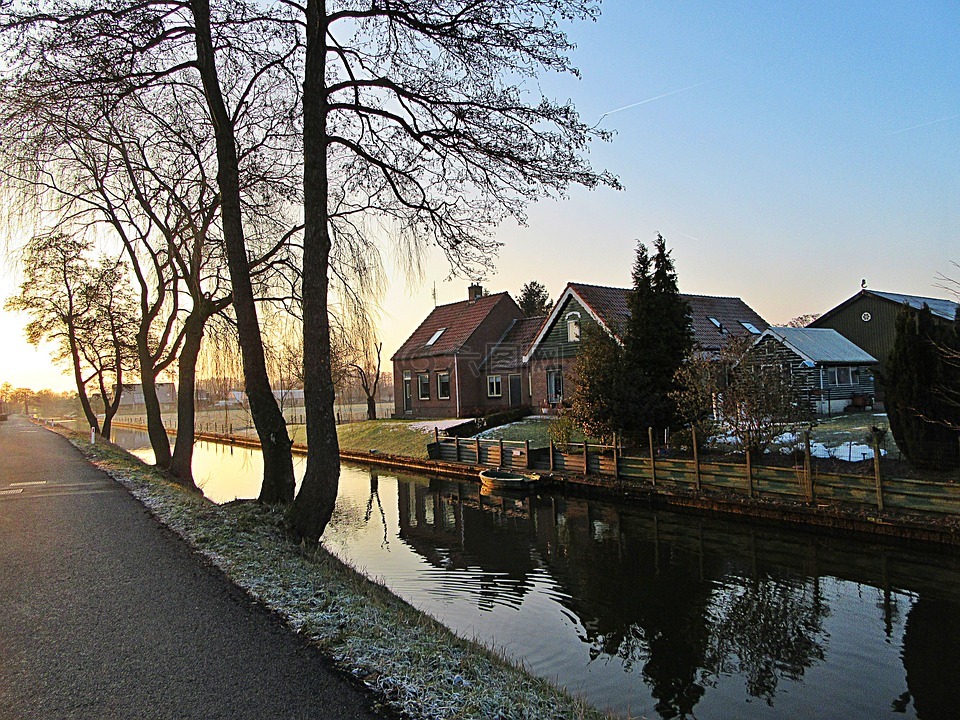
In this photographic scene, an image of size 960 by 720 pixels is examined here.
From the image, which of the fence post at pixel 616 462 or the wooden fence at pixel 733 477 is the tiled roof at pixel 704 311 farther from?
the fence post at pixel 616 462

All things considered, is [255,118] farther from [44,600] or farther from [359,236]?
[44,600]

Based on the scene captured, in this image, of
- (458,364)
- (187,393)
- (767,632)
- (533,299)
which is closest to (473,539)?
(767,632)

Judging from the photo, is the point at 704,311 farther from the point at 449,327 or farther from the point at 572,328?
the point at 449,327

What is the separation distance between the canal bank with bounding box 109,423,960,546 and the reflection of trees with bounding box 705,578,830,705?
2.43 metres

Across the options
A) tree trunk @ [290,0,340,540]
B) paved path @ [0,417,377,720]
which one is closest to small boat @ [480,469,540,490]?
tree trunk @ [290,0,340,540]

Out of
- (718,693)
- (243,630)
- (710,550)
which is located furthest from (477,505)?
(243,630)

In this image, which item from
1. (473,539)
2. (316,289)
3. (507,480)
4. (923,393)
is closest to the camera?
(316,289)

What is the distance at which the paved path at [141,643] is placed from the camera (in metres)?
4.07

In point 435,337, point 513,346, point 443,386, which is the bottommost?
point 443,386

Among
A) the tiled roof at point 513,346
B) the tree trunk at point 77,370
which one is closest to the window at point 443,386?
the tiled roof at point 513,346

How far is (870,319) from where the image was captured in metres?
29.5

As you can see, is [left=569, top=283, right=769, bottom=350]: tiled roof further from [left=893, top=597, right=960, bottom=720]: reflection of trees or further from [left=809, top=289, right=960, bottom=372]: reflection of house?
[left=893, top=597, right=960, bottom=720]: reflection of trees

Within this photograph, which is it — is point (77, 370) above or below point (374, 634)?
above

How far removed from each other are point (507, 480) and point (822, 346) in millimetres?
15547
